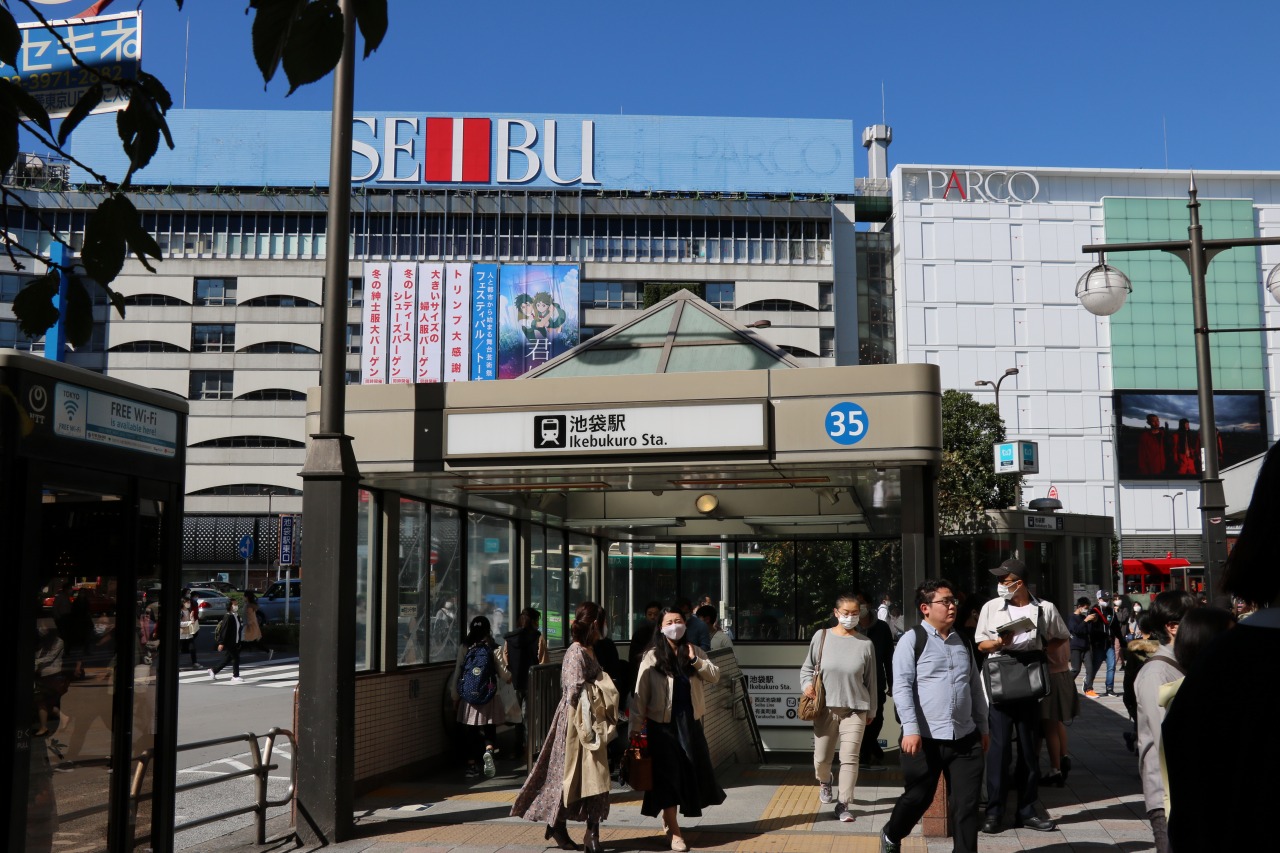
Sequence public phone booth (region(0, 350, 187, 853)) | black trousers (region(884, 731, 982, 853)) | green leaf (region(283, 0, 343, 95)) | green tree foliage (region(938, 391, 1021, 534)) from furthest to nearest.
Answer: green tree foliage (region(938, 391, 1021, 534)), black trousers (region(884, 731, 982, 853)), public phone booth (region(0, 350, 187, 853)), green leaf (region(283, 0, 343, 95))

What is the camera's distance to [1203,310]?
39.5ft

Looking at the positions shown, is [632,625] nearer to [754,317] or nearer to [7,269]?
[754,317]

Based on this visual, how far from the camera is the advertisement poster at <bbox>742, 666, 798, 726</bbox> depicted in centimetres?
1397

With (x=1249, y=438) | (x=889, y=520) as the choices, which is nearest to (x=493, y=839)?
(x=889, y=520)

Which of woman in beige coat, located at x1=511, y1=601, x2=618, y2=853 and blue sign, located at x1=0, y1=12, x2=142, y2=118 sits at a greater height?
blue sign, located at x1=0, y1=12, x2=142, y2=118

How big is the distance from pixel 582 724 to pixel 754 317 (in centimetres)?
6311

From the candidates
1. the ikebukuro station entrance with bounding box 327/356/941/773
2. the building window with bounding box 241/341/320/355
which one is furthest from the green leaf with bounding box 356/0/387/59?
the building window with bounding box 241/341/320/355

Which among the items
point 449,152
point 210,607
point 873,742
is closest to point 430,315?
point 449,152

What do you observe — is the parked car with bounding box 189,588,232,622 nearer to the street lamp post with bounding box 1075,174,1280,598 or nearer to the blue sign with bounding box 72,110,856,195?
the blue sign with bounding box 72,110,856,195

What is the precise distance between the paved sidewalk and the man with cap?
0.68ft

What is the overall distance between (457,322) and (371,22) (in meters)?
56.2

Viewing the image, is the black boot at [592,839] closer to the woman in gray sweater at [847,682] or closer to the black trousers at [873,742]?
the woman in gray sweater at [847,682]

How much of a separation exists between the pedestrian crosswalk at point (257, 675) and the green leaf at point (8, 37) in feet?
70.6

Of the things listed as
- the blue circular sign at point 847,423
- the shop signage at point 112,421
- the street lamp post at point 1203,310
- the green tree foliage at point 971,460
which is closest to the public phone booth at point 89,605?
the shop signage at point 112,421
